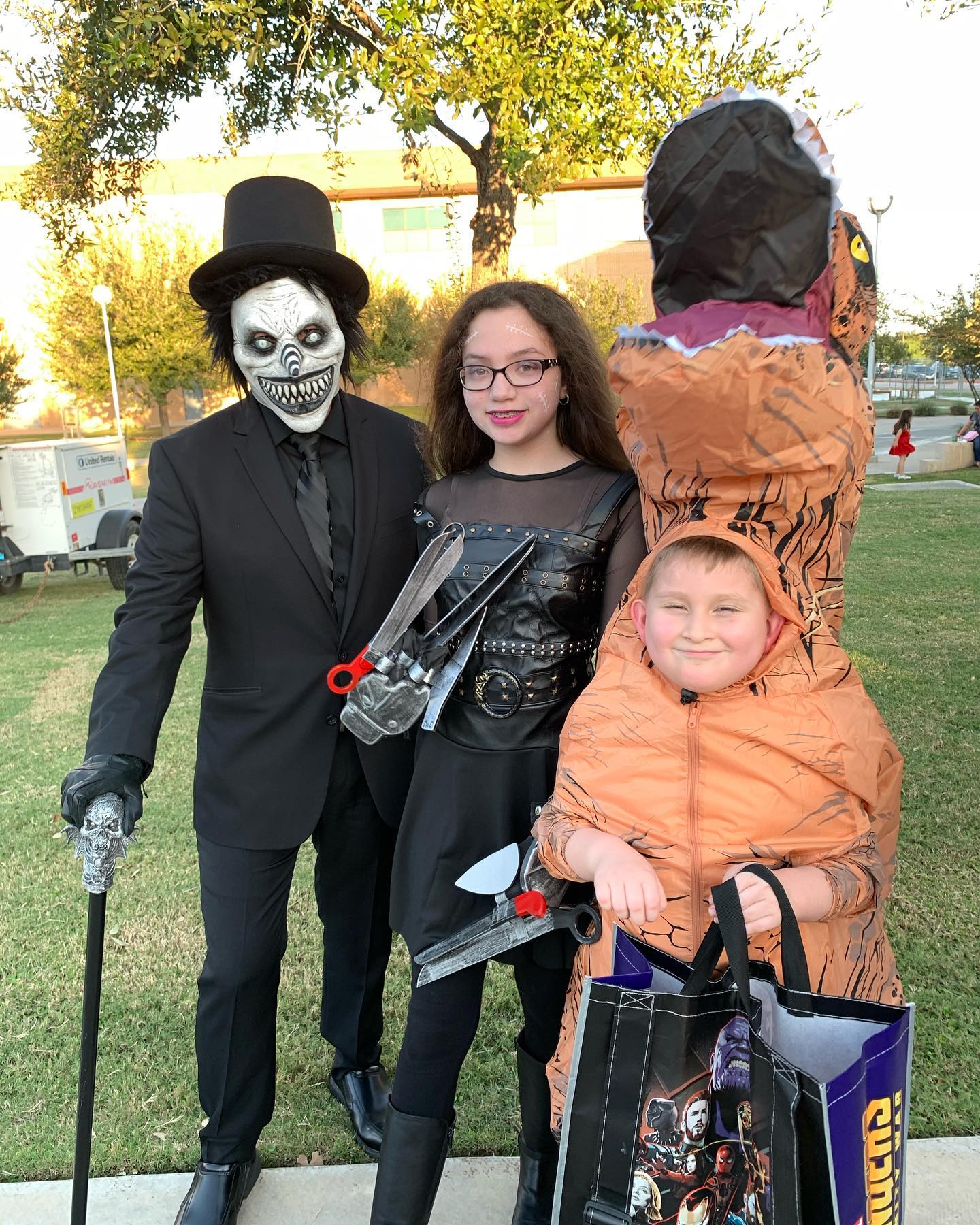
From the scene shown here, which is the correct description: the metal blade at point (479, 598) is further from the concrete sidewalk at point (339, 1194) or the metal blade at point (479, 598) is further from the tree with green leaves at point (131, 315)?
the tree with green leaves at point (131, 315)

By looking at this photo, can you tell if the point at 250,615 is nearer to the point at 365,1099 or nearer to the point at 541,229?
the point at 365,1099

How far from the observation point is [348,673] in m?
2.23

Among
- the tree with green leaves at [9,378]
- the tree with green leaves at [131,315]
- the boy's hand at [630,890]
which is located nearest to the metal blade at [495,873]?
the boy's hand at [630,890]

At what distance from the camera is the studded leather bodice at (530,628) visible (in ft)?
6.64

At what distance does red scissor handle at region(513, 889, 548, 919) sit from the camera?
72.1 inches

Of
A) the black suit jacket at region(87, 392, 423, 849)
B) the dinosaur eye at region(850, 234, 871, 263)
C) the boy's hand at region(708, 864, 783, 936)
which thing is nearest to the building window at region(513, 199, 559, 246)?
the black suit jacket at region(87, 392, 423, 849)

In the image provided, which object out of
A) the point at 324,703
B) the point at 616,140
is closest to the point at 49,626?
the point at 616,140

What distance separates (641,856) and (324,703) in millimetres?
921

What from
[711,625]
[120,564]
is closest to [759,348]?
[711,625]

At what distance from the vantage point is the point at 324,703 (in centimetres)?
227

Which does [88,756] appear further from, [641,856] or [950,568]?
[950,568]

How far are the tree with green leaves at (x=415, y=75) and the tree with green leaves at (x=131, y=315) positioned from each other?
1981 centimetres

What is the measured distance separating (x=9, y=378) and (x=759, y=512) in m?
29.5

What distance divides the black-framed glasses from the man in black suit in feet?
1.26
